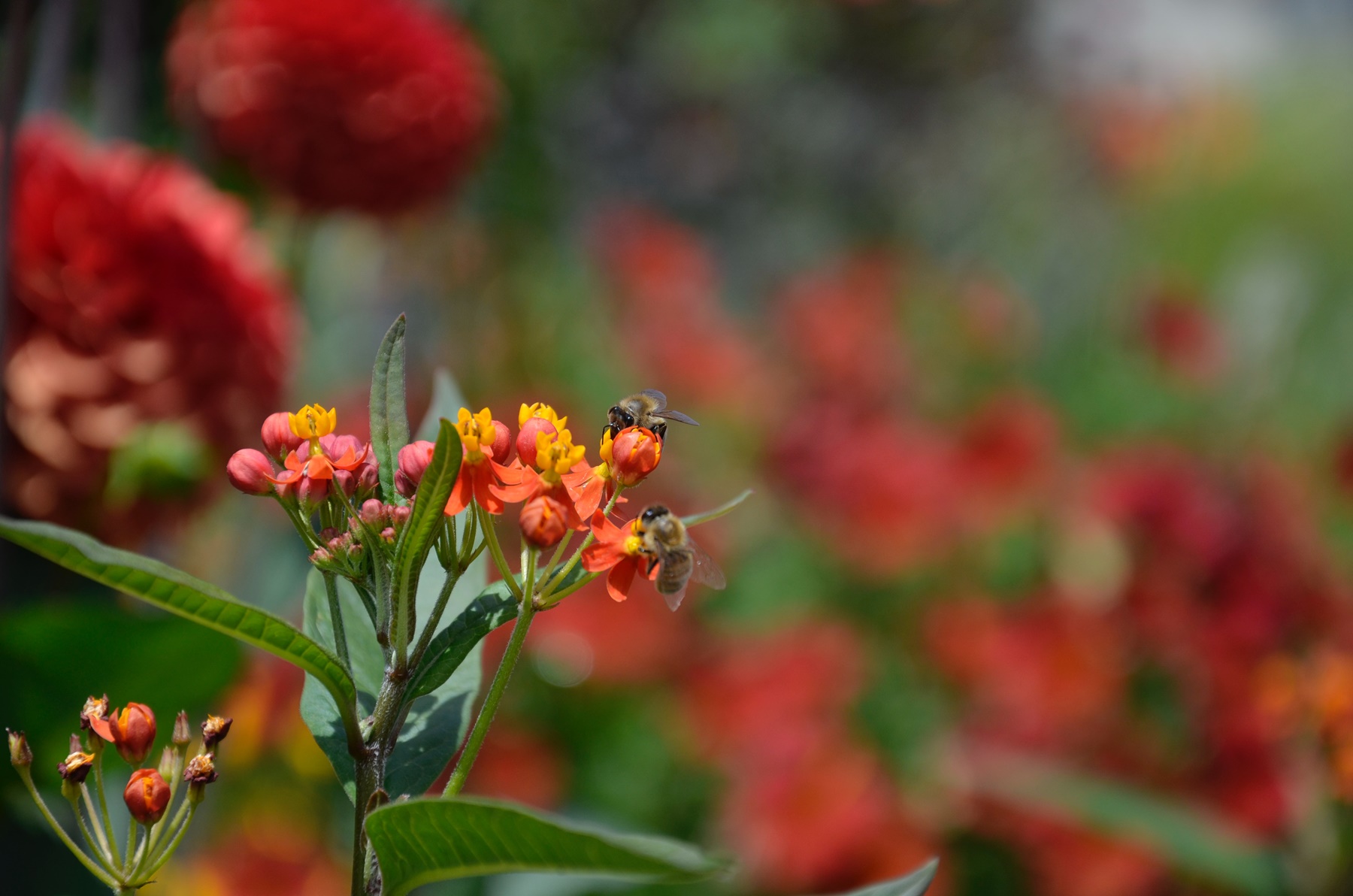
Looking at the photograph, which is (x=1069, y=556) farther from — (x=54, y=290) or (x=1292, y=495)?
(x=54, y=290)

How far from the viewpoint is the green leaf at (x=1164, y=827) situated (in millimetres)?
686

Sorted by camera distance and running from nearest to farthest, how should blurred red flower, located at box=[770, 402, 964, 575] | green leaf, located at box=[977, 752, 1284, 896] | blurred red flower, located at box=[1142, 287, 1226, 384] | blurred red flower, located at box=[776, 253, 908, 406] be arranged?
green leaf, located at box=[977, 752, 1284, 896], blurred red flower, located at box=[770, 402, 964, 575], blurred red flower, located at box=[776, 253, 908, 406], blurred red flower, located at box=[1142, 287, 1226, 384]

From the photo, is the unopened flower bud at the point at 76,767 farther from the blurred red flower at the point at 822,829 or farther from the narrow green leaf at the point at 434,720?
the blurred red flower at the point at 822,829

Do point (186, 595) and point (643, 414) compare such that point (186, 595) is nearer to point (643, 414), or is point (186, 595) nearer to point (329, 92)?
point (643, 414)

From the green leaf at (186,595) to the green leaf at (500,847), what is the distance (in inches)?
0.9

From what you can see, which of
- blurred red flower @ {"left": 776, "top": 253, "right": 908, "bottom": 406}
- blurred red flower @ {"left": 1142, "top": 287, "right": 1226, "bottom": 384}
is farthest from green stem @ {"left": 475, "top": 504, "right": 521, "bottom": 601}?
blurred red flower @ {"left": 1142, "top": 287, "right": 1226, "bottom": 384}

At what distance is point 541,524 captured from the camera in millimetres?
226

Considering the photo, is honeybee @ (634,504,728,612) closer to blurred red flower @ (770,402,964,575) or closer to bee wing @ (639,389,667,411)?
bee wing @ (639,389,667,411)

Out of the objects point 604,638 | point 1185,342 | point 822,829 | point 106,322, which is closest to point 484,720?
point 106,322

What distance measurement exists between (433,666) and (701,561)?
0.10m

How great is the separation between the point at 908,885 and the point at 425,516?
12 centimetres

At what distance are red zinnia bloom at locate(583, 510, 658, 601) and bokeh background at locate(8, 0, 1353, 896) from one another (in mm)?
207

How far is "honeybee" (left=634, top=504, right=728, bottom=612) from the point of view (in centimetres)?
26

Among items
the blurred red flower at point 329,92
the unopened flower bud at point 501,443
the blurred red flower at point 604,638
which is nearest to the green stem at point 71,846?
the unopened flower bud at point 501,443
